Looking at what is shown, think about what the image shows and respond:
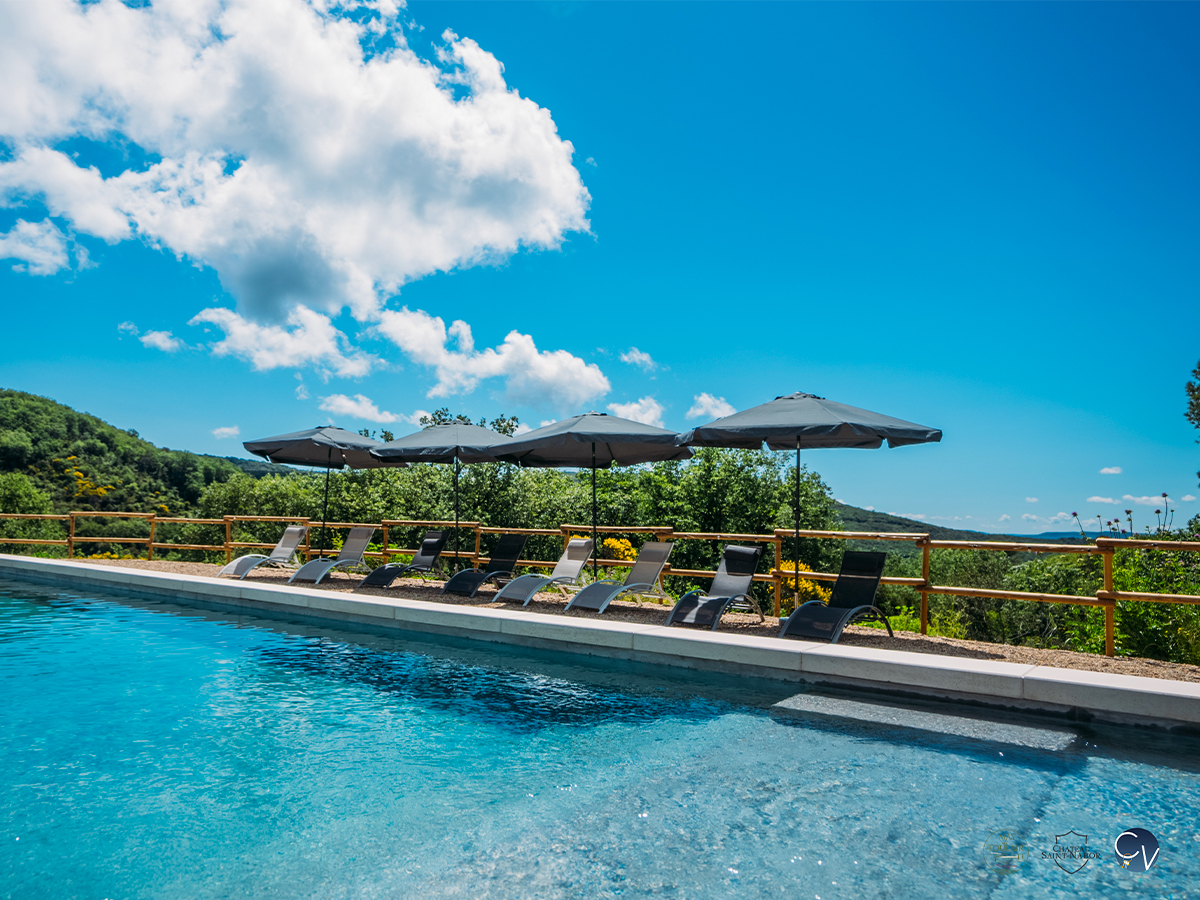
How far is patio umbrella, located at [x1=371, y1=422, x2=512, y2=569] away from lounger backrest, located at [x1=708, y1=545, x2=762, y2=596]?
3130 millimetres

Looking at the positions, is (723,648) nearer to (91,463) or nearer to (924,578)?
(924,578)

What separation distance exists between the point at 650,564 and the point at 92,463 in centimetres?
4578

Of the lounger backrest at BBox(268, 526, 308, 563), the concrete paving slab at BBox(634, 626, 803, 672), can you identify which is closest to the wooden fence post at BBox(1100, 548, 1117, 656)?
the concrete paving slab at BBox(634, 626, 803, 672)

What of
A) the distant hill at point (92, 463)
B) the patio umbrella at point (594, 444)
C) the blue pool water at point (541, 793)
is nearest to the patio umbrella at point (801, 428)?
the patio umbrella at point (594, 444)

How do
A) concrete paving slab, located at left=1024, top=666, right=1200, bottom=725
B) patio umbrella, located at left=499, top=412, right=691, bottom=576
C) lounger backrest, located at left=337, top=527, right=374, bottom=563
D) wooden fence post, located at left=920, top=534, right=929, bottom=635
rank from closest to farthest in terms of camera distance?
concrete paving slab, located at left=1024, top=666, right=1200, bottom=725 → wooden fence post, located at left=920, top=534, right=929, bottom=635 → patio umbrella, located at left=499, top=412, right=691, bottom=576 → lounger backrest, located at left=337, top=527, right=374, bottom=563

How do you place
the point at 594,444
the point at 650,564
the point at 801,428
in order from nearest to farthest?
the point at 801,428 < the point at 650,564 < the point at 594,444

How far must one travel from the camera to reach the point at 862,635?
21.2 ft

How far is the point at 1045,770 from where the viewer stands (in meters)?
3.65

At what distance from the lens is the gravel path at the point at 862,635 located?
5234 mm

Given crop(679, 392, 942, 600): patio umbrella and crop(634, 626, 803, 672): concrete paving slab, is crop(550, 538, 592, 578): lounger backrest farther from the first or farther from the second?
crop(634, 626, 803, 672): concrete paving slab

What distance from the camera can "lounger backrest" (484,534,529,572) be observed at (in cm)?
920

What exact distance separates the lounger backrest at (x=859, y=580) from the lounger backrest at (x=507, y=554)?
4280 millimetres

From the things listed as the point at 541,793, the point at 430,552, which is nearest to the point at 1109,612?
the point at 541,793

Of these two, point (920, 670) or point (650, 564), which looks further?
point (650, 564)
